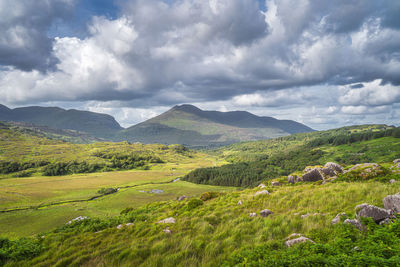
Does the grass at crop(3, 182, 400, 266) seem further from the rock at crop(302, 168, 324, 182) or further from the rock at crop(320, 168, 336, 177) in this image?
the rock at crop(320, 168, 336, 177)

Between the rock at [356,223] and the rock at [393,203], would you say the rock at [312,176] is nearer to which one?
the rock at [393,203]

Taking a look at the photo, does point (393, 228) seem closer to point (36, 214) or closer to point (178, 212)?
point (178, 212)

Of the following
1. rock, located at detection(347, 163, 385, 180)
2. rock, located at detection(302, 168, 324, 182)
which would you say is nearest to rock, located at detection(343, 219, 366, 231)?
rock, located at detection(347, 163, 385, 180)

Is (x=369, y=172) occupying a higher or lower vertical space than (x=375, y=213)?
lower

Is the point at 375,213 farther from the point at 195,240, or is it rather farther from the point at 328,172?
the point at 328,172

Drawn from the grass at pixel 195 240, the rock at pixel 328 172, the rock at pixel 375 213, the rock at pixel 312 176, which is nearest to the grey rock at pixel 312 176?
the rock at pixel 312 176

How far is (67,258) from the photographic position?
28.2ft

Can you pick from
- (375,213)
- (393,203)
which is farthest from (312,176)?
(375,213)

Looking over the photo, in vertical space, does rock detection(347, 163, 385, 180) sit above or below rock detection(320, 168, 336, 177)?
above

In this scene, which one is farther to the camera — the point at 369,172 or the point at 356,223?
the point at 369,172

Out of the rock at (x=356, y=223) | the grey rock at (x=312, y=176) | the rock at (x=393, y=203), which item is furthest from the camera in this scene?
the grey rock at (x=312, y=176)

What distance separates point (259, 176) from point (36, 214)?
537ft

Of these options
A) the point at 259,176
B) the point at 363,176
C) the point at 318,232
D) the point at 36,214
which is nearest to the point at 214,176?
the point at 259,176

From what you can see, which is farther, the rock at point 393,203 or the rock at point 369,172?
the rock at point 369,172
